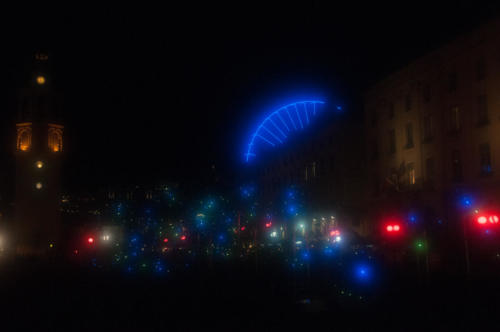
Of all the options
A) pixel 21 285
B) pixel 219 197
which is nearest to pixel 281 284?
pixel 219 197

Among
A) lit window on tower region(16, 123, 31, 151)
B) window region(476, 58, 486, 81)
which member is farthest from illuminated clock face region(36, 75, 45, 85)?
window region(476, 58, 486, 81)

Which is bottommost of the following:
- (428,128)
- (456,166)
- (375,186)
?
(375,186)

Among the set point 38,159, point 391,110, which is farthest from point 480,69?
point 38,159

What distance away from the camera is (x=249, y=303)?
1617 centimetres

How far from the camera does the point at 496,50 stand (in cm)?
3600

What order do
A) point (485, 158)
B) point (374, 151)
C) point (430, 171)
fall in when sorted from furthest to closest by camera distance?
point (374, 151)
point (430, 171)
point (485, 158)

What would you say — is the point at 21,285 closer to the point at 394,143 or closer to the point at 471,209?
the point at 471,209

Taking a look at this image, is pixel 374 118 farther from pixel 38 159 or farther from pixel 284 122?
pixel 38 159

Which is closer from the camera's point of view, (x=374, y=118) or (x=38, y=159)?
(x=374, y=118)

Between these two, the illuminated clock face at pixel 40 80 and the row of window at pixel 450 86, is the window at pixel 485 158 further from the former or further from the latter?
the illuminated clock face at pixel 40 80

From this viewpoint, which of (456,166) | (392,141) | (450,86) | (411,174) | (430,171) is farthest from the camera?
(392,141)

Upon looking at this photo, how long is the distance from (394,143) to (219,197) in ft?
86.9

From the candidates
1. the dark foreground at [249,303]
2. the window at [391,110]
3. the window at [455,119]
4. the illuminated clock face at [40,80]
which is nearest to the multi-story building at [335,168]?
the window at [391,110]

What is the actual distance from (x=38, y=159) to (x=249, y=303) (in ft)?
233
